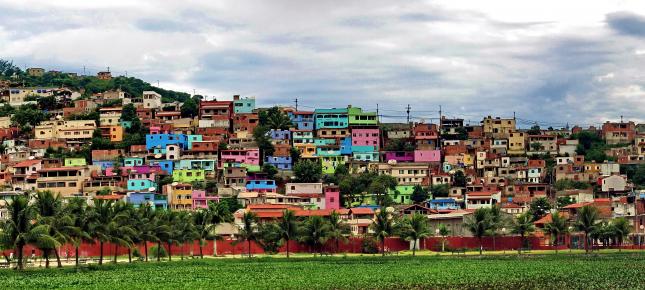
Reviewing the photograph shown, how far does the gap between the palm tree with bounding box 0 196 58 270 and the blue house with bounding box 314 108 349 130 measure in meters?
70.2

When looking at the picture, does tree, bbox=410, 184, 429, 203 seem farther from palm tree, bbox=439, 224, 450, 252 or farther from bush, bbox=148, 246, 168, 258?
bush, bbox=148, 246, 168, 258

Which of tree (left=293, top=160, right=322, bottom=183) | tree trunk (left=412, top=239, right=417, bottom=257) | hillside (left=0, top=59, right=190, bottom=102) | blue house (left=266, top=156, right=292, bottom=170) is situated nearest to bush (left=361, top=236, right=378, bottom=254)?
tree trunk (left=412, top=239, right=417, bottom=257)

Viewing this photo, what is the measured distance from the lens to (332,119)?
401 feet

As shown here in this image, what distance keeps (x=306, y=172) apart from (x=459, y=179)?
1640 centimetres

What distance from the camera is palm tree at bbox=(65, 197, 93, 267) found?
2292 inches

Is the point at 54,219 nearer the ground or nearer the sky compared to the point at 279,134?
nearer the ground

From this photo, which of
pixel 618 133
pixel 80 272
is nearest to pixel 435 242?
pixel 80 272

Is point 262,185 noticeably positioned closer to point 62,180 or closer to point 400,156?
point 400,156

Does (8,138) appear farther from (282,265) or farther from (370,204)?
(282,265)

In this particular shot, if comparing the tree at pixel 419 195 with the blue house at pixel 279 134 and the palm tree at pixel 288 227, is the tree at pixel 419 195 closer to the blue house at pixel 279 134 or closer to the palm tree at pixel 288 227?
the blue house at pixel 279 134

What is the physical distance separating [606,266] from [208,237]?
32.0 metres

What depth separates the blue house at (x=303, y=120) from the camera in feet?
405

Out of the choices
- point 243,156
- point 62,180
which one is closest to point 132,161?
point 62,180

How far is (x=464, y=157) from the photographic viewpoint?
375ft
